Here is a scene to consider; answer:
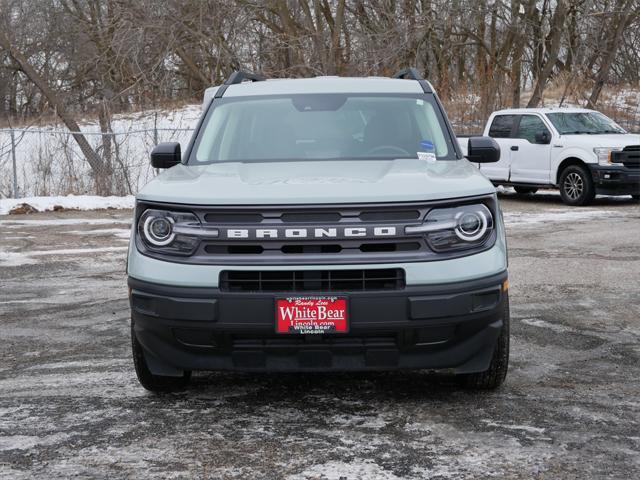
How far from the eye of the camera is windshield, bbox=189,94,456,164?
230 inches

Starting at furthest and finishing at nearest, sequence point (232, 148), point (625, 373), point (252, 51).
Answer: point (252, 51)
point (232, 148)
point (625, 373)

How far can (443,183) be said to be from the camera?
15.3 ft

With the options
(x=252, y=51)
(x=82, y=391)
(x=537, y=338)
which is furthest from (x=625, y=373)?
(x=252, y=51)

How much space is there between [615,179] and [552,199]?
8.69ft

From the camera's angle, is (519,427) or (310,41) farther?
(310,41)

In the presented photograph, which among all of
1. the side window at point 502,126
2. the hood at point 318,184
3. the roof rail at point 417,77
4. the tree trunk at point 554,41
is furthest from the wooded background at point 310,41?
the hood at point 318,184

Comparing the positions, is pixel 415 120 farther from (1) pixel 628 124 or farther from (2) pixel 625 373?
(1) pixel 628 124

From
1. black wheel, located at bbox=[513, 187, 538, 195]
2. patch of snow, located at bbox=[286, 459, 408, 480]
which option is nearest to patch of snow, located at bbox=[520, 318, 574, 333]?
patch of snow, located at bbox=[286, 459, 408, 480]

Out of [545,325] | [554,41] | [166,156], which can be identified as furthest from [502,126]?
[166,156]

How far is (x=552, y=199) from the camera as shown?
19.3 meters

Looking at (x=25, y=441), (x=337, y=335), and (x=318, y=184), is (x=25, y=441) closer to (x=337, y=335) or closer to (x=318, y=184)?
(x=337, y=335)

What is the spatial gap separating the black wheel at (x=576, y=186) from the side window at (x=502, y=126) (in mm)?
1783

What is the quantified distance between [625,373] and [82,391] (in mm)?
3157

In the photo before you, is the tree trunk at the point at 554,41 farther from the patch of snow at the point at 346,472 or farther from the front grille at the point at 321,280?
the patch of snow at the point at 346,472
